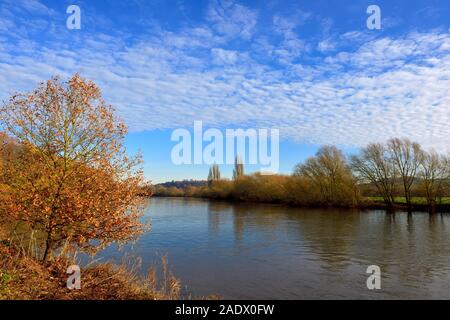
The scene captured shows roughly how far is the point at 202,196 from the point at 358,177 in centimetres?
5076

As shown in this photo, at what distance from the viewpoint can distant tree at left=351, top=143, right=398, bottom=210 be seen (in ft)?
183

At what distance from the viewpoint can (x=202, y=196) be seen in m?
99.1

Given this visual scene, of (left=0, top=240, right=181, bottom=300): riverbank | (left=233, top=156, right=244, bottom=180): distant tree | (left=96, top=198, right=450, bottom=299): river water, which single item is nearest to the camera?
(left=0, top=240, right=181, bottom=300): riverbank

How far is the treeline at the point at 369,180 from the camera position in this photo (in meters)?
53.5

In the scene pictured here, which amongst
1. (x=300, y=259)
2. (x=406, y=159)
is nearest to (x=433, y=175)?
(x=406, y=159)

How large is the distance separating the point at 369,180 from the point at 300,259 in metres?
44.4

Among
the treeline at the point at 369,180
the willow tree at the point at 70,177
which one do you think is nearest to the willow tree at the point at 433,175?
the treeline at the point at 369,180

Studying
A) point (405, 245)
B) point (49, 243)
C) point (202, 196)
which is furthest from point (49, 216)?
point (202, 196)

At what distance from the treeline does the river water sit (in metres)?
27.3

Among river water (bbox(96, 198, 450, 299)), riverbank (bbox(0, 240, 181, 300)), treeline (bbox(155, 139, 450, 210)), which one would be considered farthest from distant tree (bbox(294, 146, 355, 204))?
riverbank (bbox(0, 240, 181, 300))

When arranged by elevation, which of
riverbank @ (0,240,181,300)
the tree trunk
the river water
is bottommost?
the river water

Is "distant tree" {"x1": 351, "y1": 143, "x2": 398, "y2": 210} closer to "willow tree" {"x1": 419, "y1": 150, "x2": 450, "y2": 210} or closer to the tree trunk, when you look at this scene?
"willow tree" {"x1": 419, "y1": 150, "x2": 450, "y2": 210}
